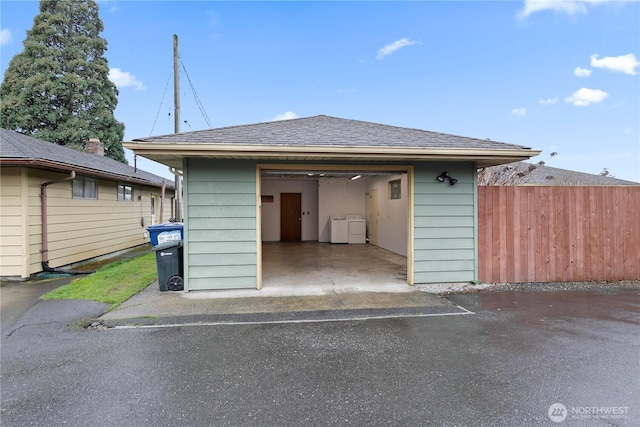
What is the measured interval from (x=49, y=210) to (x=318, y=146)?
6.14 metres

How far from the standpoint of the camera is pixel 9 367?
2.89 meters

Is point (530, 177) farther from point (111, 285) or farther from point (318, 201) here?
point (111, 285)

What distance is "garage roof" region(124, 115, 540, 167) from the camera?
482cm

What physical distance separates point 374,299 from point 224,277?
2481mm

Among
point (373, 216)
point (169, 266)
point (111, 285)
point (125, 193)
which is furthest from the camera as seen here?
point (373, 216)

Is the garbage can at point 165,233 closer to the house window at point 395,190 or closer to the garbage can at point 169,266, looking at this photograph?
the garbage can at point 169,266

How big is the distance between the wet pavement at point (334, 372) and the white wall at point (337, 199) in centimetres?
943

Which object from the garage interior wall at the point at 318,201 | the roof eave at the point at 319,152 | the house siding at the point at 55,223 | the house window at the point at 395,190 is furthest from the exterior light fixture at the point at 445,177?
the house siding at the point at 55,223

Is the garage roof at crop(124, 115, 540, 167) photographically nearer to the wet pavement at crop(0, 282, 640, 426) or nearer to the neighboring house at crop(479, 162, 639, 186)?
the wet pavement at crop(0, 282, 640, 426)

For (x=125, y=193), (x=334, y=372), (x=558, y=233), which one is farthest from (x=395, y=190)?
(x=125, y=193)

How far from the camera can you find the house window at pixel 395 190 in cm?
966

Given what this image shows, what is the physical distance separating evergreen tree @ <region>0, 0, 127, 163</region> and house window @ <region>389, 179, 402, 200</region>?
56.5 feet

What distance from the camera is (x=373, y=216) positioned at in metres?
12.3

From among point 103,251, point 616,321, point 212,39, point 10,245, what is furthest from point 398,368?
point 212,39
